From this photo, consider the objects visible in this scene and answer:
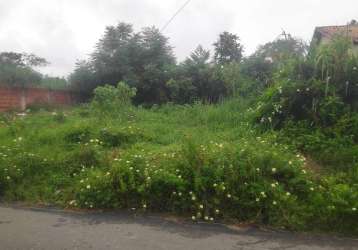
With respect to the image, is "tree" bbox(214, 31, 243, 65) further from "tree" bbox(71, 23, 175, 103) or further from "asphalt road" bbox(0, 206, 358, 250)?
"asphalt road" bbox(0, 206, 358, 250)

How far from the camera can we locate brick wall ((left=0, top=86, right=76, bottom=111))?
12.0 m

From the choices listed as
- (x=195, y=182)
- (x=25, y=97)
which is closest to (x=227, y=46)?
(x=25, y=97)

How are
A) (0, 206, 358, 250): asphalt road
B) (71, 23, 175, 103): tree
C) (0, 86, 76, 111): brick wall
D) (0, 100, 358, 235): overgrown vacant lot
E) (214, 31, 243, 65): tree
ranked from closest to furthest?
1. (0, 206, 358, 250): asphalt road
2. (0, 100, 358, 235): overgrown vacant lot
3. (0, 86, 76, 111): brick wall
4. (71, 23, 175, 103): tree
5. (214, 31, 243, 65): tree

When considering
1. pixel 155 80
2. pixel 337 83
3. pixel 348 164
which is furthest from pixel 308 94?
pixel 155 80

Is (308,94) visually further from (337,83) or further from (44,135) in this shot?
(44,135)

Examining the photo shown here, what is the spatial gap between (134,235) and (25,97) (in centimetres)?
1040

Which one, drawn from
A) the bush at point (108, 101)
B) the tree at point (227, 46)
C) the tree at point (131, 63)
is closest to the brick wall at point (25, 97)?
the tree at point (131, 63)

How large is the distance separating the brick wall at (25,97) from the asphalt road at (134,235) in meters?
8.54

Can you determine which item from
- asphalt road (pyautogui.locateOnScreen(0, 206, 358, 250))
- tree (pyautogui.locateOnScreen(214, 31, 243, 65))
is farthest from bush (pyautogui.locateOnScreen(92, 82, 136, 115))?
tree (pyautogui.locateOnScreen(214, 31, 243, 65))

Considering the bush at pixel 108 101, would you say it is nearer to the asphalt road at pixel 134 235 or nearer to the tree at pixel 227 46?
the asphalt road at pixel 134 235

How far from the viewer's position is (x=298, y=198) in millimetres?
4559

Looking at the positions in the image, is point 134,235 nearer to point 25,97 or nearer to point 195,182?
point 195,182

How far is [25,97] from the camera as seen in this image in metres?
12.8

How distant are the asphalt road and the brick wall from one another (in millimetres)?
8539
